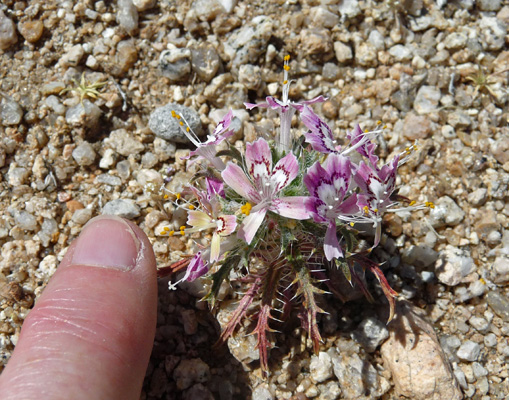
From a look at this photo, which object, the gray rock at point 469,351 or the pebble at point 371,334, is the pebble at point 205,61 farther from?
the gray rock at point 469,351

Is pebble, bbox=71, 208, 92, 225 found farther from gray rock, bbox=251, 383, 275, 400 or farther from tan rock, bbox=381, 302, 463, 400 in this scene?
tan rock, bbox=381, 302, 463, 400


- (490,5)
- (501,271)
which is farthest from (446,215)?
(490,5)

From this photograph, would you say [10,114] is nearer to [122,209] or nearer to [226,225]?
[122,209]

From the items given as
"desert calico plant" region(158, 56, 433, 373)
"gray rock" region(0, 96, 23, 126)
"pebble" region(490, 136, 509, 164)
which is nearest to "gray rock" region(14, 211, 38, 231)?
"gray rock" region(0, 96, 23, 126)

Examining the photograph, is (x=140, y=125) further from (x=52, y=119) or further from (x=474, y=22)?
(x=474, y=22)

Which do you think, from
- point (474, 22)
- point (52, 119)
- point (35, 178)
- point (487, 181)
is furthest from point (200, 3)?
point (487, 181)

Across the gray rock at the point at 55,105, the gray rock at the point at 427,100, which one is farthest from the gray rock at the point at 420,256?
the gray rock at the point at 55,105
